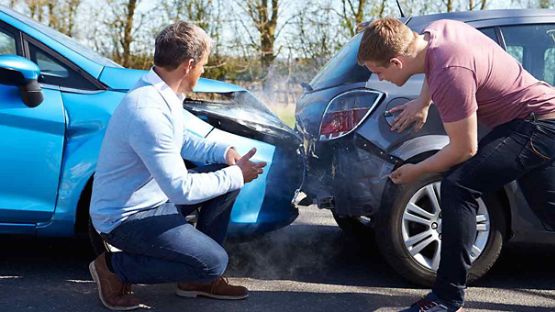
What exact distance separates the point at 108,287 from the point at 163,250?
0.40 m

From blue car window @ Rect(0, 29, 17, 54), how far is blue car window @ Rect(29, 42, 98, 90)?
96mm

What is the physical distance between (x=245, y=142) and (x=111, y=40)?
13209 millimetres

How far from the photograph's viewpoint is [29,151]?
304 cm

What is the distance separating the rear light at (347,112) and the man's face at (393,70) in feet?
2.11

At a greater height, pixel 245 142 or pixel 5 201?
pixel 245 142

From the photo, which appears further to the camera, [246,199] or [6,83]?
[246,199]

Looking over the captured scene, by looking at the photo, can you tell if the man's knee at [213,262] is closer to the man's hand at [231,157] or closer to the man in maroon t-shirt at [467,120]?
the man's hand at [231,157]

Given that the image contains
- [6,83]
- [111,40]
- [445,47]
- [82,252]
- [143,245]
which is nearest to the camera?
[445,47]

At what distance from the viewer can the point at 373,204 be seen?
129 inches

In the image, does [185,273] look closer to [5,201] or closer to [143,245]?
[143,245]

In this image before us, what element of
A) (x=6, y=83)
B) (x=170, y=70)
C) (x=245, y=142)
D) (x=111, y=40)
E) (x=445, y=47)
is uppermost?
(x=445, y=47)

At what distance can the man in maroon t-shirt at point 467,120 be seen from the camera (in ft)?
8.20

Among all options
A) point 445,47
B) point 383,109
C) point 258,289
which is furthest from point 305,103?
point 445,47

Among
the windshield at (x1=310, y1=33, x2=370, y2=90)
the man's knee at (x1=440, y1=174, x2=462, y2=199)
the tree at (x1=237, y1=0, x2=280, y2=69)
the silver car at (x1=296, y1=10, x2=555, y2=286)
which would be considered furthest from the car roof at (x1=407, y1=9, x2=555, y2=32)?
the tree at (x1=237, y1=0, x2=280, y2=69)
